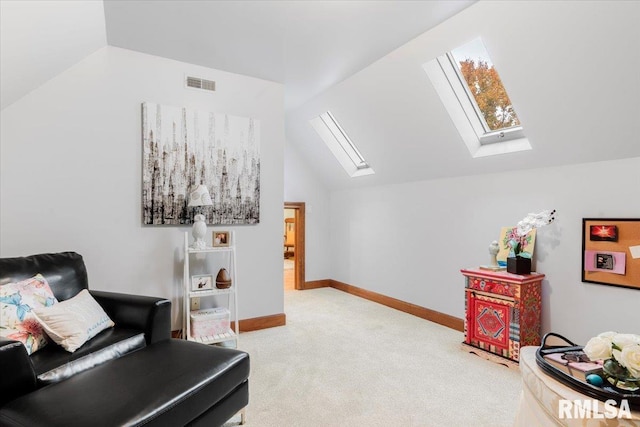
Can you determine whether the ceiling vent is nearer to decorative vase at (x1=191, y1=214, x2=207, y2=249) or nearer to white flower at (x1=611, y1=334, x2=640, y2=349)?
decorative vase at (x1=191, y1=214, x2=207, y2=249)

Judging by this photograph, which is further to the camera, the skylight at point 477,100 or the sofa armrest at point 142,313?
the skylight at point 477,100

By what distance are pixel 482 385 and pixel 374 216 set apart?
293cm

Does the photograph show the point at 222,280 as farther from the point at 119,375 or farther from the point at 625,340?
the point at 625,340

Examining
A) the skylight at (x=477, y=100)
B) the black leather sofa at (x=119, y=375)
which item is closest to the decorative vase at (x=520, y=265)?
the skylight at (x=477, y=100)

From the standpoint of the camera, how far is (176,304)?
3408 millimetres

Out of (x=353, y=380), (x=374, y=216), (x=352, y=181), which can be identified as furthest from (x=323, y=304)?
(x=353, y=380)

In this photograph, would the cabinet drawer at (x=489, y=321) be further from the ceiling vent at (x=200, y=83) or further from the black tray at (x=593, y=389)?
the ceiling vent at (x=200, y=83)

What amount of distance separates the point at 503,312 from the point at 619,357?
1.99m

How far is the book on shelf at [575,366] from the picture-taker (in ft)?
4.06

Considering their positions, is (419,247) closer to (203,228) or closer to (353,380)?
(353,380)

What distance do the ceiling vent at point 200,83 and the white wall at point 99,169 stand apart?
0.15 feet

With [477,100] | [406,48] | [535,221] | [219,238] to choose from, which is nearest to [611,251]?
[535,221]

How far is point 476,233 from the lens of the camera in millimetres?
3756

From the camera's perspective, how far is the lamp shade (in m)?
3.25
